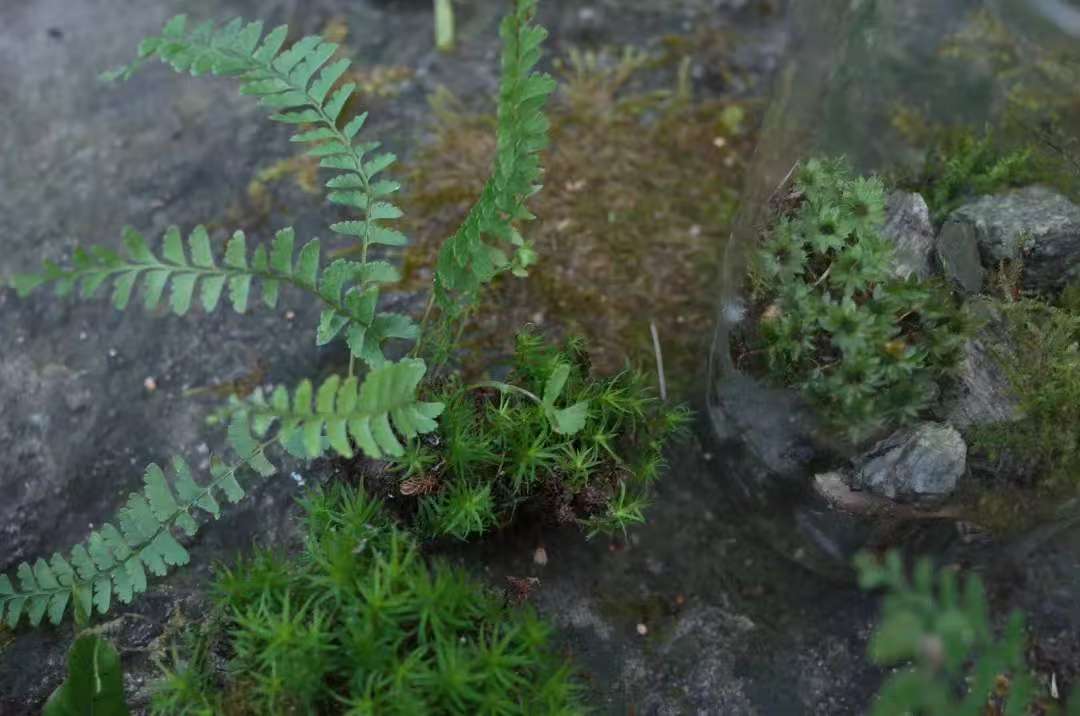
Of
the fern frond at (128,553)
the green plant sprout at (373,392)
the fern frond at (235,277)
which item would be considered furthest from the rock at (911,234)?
the fern frond at (128,553)

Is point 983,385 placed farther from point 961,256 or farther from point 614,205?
point 614,205

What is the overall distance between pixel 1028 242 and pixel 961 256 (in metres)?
0.14

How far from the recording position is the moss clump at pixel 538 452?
5.89 ft

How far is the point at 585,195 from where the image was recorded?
8.30 ft

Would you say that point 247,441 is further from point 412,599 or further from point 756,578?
point 756,578

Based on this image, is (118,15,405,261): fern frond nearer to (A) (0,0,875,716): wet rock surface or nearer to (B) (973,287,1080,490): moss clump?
(A) (0,0,875,716): wet rock surface

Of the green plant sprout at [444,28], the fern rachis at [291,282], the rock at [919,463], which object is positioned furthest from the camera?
the green plant sprout at [444,28]

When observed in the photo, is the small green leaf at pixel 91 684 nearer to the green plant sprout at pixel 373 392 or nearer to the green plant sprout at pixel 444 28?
the green plant sprout at pixel 373 392

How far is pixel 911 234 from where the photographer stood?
1.93m

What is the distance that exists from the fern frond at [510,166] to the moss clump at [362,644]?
48 cm

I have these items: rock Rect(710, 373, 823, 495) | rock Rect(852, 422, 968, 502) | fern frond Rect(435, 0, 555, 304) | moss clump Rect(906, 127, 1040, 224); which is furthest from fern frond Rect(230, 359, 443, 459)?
moss clump Rect(906, 127, 1040, 224)

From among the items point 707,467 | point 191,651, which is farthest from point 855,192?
point 191,651

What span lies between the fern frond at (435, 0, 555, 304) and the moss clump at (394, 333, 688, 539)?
17 cm

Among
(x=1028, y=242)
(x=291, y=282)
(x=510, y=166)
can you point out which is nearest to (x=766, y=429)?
(x=1028, y=242)
